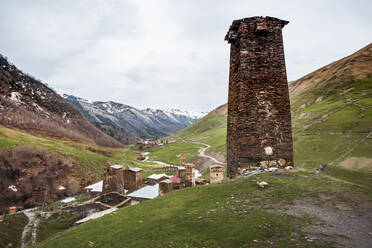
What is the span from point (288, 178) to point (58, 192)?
49.1 meters

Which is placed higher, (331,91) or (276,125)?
(331,91)

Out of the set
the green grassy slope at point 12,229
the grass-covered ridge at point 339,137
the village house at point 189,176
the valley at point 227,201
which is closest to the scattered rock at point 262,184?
the valley at point 227,201

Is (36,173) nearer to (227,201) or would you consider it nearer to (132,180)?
(132,180)

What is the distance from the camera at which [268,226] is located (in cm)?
607

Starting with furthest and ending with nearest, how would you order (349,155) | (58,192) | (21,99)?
(21,99) < (58,192) < (349,155)

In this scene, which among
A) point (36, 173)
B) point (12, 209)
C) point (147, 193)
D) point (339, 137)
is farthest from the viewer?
point (36, 173)

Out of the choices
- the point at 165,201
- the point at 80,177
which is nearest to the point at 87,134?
the point at 80,177

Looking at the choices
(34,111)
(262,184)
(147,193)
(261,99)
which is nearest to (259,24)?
(261,99)

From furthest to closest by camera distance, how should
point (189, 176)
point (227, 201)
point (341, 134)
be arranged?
point (341, 134)
point (189, 176)
point (227, 201)

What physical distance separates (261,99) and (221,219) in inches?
285

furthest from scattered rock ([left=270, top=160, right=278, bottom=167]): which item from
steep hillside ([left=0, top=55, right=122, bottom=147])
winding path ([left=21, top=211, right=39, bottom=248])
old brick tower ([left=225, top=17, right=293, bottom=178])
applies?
steep hillside ([left=0, top=55, right=122, bottom=147])

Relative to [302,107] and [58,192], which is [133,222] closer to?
[58,192]

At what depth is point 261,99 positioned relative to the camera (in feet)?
38.1

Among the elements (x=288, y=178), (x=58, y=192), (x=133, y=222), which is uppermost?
(x=288, y=178)
